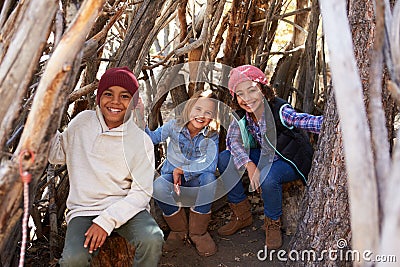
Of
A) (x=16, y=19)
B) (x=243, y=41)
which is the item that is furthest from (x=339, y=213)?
(x=243, y=41)

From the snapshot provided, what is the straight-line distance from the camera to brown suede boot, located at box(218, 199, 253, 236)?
3.32 m

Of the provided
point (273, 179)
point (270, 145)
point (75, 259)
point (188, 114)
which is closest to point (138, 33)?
point (188, 114)

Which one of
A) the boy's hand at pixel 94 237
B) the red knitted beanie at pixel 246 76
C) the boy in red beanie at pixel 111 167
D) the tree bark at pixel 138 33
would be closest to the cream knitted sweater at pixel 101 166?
the boy in red beanie at pixel 111 167

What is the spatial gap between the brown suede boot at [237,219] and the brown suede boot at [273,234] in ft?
0.71

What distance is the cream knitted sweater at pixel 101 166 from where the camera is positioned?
8.33 feet

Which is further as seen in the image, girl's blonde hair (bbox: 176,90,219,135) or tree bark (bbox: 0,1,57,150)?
girl's blonde hair (bbox: 176,90,219,135)

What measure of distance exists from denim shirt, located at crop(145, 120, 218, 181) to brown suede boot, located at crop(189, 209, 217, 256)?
0.22m

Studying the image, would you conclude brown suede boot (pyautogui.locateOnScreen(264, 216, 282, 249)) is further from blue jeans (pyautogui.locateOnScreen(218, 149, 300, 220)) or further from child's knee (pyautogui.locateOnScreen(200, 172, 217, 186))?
child's knee (pyautogui.locateOnScreen(200, 172, 217, 186))

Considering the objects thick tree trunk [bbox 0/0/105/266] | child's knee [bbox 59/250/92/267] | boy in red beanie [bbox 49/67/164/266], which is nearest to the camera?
thick tree trunk [bbox 0/0/105/266]

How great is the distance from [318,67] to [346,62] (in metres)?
3.19

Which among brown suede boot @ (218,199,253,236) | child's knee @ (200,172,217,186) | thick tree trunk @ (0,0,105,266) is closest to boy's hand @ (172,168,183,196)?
child's knee @ (200,172,217,186)

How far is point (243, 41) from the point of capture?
3920 mm

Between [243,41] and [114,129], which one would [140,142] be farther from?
[243,41]

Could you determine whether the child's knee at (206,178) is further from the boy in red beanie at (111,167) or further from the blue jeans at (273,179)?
the boy in red beanie at (111,167)
